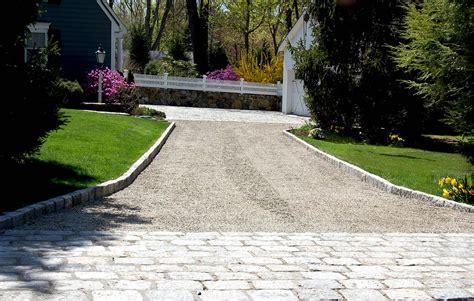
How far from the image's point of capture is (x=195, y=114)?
102 ft

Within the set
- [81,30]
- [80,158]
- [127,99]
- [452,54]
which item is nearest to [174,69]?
[81,30]

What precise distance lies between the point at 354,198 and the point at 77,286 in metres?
7.03

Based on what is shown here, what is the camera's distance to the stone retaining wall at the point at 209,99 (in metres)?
37.5

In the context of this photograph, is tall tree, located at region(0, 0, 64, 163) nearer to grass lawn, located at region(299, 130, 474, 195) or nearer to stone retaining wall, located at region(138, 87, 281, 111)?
grass lawn, located at region(299, 130, 474, 195)

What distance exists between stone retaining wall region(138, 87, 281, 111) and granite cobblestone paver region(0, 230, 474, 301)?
30.3 metres

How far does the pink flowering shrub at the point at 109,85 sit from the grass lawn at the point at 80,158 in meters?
6.39

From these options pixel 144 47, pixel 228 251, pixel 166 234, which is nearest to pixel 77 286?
pixel 228 251

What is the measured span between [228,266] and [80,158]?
7.72 meters

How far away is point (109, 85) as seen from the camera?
92.9 ft

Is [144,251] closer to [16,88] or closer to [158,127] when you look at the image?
[16,88]

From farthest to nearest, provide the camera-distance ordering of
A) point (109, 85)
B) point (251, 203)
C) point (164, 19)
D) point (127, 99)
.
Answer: point (164, 19) < point (109, 85) < point (127, 99) < point (251, 203)

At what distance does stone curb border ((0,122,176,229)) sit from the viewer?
775cm

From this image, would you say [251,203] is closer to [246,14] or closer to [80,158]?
[80,158]

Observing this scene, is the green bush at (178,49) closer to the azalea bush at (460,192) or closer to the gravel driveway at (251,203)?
the gravel driveway at (251,203)
